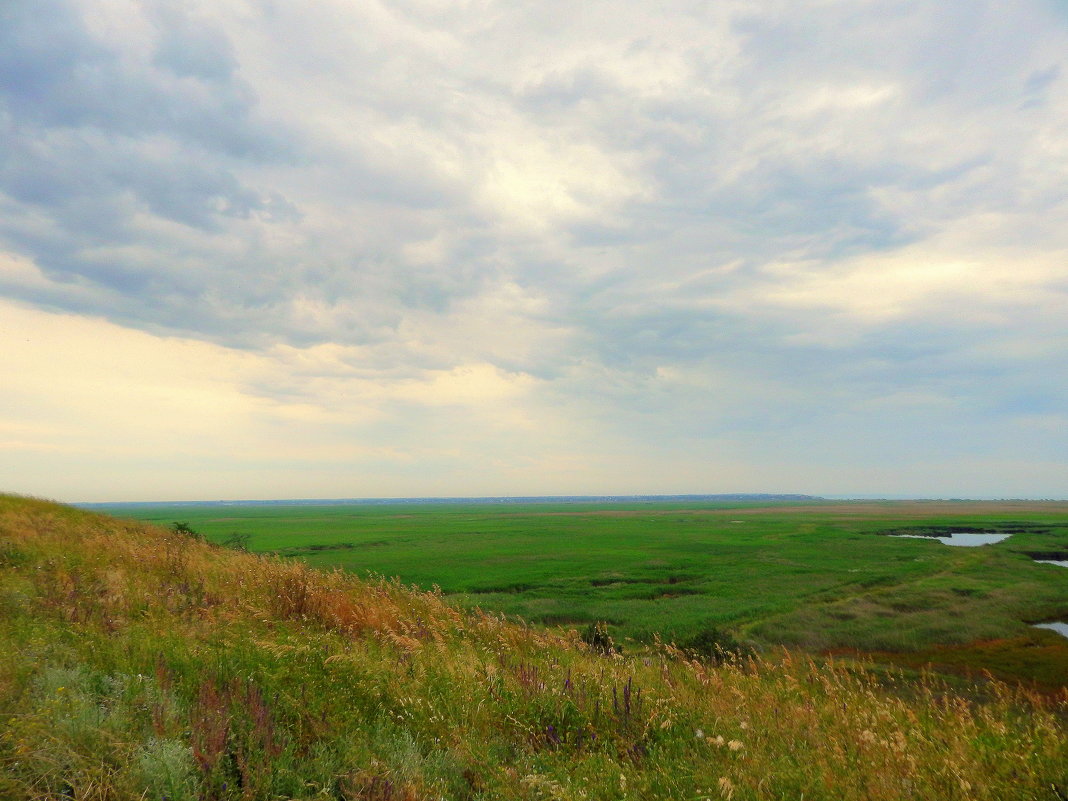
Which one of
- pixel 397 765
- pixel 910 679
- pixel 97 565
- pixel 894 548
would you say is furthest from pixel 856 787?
pixel 894 548

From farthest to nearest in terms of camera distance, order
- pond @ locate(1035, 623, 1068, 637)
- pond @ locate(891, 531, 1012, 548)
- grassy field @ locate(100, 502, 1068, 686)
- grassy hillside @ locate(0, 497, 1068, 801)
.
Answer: pond @ locate(891, 531, 1012, 548), pond @ locate(1035, 623, 1068, 637), grassy field @ locate(100, 502, 1068, 686), grassy hillside @ locate(0, 497, 1068, 801)

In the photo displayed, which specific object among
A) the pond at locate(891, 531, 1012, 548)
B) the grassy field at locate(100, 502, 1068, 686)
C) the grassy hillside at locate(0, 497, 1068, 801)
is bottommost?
the pond at locate(891, 531, 1012, 548)

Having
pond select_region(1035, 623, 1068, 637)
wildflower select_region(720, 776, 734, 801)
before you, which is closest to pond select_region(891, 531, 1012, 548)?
pond select_region(1035, 623, 1068, 637)

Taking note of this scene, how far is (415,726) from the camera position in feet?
15.1

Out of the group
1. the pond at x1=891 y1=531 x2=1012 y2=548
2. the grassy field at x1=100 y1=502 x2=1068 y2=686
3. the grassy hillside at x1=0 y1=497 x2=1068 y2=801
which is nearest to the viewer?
the grassy hillside at x1=0 y1=497 x2=1068 y2=801

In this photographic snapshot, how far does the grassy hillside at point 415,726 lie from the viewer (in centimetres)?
351

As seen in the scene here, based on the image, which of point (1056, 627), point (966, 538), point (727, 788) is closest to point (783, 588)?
point (1056, 627)

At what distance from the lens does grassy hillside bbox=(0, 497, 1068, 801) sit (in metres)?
3.51

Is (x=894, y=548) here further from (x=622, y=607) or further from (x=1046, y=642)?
(x=622, y=607)

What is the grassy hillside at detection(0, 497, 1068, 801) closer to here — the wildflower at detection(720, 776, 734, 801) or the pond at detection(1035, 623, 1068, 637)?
the wildflower at detection(720, 776, 734, 801)

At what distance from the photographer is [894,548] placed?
49.9 meters

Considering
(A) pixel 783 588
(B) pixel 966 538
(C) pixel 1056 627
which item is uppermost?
(C) pixel 1056 627

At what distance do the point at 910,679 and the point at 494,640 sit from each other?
572 inches

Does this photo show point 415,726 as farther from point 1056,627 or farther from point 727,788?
point 1056,627
